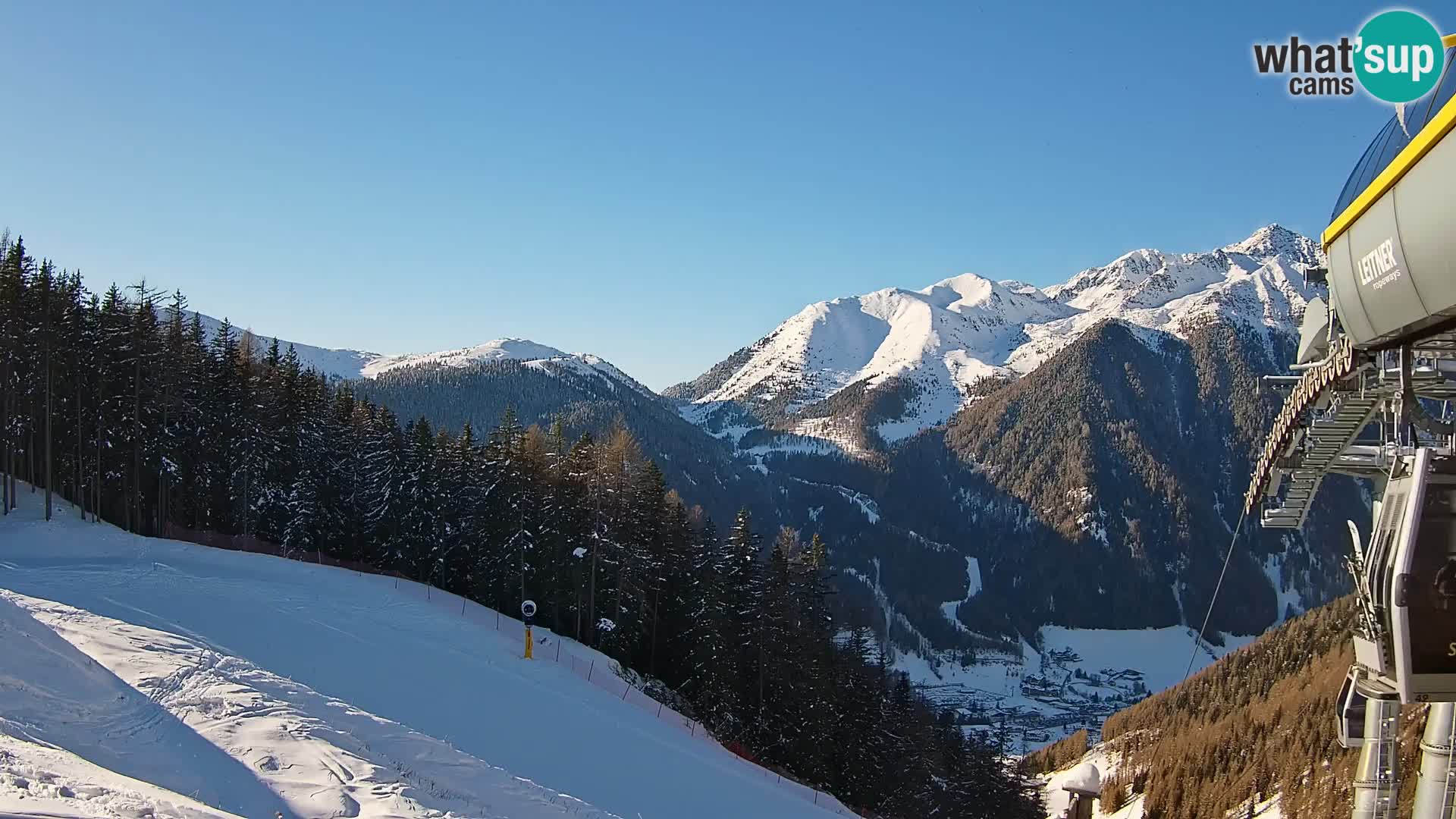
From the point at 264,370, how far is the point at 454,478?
46.0 ft

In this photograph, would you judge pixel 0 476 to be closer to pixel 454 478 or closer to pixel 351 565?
A: pixel 351 565

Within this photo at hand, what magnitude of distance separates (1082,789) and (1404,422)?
3.30 m

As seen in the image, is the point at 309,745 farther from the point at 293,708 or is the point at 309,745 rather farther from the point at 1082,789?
the point at 1082,789

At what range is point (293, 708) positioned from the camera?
12.6 meters

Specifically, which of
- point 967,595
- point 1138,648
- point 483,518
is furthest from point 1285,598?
point 483,518

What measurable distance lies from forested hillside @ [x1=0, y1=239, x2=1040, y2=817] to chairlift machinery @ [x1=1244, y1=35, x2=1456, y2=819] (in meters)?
27.0

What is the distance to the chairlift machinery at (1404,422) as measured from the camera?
402 cm

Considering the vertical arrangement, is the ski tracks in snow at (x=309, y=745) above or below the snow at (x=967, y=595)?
above

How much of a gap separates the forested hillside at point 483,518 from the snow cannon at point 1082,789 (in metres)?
27.2

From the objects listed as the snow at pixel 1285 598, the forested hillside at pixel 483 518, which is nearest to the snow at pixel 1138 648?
the snow at pixel 1285 598

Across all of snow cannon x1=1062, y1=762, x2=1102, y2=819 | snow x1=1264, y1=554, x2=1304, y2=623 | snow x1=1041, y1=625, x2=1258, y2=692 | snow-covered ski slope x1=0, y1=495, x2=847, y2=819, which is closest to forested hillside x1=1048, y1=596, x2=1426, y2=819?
snow cannon x1=1062, y1=762, x2=1102, y2=819

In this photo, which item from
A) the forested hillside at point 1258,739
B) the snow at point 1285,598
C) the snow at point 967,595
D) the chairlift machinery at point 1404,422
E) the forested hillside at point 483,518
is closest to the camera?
the chairlift machinery at point 1404,422

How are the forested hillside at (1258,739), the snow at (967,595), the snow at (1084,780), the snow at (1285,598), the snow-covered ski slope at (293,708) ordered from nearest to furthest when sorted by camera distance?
the snow at (1084,780)
the snow-covered ski slope at (293,708)
the forested hillside at (1258,739)
the snow at (967,595)
the snow at (1285,598)

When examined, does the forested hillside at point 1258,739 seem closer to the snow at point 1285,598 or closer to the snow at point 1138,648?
the snow at point 1138,648
